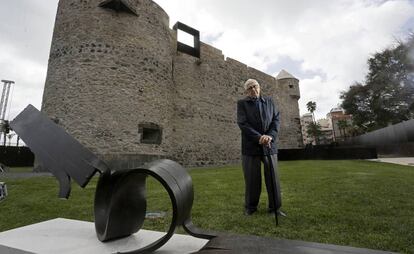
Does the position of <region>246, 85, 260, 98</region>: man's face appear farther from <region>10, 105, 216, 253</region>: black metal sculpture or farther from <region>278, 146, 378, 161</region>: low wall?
<region>278, 146, 378, 161</region>: low wall

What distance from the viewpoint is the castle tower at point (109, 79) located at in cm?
899

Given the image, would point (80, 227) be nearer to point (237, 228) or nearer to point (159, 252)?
point (159, 252)

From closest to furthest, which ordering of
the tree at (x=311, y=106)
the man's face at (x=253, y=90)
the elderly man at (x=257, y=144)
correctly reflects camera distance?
the elderly man at (x=257, y=144), the man's face at (x=253, y=90), the tree at (x=311, y=106)

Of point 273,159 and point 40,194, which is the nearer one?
point 273,159

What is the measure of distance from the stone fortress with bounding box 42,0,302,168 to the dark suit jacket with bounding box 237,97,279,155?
6.96 metres

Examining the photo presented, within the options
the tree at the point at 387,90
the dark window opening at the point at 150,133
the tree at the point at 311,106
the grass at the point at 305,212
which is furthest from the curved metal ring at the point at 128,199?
the tree at the point at 311,106

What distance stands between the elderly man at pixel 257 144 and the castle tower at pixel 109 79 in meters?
6.91

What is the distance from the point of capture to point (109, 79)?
9.38 m

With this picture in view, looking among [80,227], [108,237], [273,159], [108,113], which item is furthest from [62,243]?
[108,113]

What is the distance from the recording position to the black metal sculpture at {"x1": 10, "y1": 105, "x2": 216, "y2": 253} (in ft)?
5.51

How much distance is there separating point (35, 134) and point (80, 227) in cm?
87

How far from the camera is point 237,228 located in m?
2.58

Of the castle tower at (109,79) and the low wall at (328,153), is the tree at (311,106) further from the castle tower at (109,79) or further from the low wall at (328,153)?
the castle tower at (109,79)

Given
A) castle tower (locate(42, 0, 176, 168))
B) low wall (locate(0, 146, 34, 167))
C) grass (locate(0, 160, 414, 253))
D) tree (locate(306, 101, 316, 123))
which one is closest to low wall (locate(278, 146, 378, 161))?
castle tower (locate(42, 0, 176, 168))
